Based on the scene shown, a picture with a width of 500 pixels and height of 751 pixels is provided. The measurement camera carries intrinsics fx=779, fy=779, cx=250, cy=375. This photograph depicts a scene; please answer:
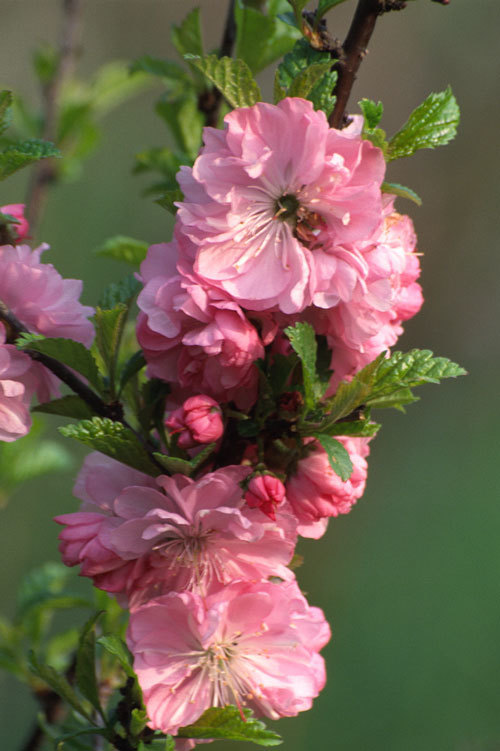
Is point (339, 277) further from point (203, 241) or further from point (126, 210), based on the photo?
point (126, 210)

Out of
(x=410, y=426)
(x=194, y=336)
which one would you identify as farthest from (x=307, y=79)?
(x=410, y=426)

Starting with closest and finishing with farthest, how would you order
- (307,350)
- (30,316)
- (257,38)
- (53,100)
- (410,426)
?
(307,350), (30,316), (257,38), (53,100), (410,426)

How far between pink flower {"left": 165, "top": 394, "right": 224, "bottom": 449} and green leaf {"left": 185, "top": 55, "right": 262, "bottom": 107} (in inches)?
10.3

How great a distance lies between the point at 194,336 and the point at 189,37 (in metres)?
0.61

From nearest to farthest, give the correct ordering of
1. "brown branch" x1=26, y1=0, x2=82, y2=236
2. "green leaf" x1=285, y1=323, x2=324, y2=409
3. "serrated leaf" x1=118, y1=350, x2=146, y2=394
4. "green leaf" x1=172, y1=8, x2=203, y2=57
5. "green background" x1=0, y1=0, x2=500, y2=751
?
"green leaf" x1=285, y1=323, x2=324, y2=409, "serrated leaf" x1=118, y1=350, x2=146, y2=394, "green leaf" x1=172, y1=8, x2=203, y2=57, "brown branch" x1=26, y1=0, x2=82, y2=236, "green background" x1=0, y1=0, x2=500, y2=751

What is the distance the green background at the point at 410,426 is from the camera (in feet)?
10.6

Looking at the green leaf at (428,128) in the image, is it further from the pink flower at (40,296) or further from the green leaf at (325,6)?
the pink flower at (40,296)

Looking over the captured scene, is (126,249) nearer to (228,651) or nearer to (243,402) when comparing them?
(243,402)

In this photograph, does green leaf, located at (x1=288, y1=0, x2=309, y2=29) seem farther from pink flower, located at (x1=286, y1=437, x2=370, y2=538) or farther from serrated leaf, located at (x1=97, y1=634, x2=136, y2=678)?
serrated leaf, located at (x1=97, y1=634, x2=136, y2=678)

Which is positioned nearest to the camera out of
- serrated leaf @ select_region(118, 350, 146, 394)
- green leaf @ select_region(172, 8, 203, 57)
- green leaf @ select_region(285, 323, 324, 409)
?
green leaf @ select_region(285, 323, 324, 409)

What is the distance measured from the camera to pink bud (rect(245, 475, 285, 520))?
637 millimetres

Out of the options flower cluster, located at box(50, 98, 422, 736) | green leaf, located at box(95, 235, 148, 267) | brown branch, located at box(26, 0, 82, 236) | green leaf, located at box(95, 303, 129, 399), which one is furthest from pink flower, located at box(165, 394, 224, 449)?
brown branch, located at box(26, 0, 82, 236)

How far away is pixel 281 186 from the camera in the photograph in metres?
0.69

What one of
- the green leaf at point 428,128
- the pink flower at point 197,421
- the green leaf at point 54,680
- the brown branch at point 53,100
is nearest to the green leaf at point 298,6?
the green leaf at point 428,128
